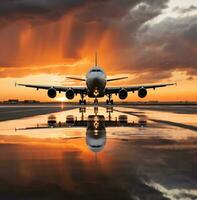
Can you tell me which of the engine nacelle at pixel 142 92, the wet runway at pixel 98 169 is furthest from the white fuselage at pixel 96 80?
the wet runway at pixel 98 169

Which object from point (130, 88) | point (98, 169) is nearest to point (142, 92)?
point (130, 88)

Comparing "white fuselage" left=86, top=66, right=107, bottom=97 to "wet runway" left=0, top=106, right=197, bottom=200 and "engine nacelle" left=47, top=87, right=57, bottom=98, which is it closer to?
"engine nacelle" left=47, top=87, right=57, bottom=98

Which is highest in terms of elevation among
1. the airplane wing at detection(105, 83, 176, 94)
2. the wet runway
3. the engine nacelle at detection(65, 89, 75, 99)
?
the airplane wing at detection(105, 83, 176, 94)

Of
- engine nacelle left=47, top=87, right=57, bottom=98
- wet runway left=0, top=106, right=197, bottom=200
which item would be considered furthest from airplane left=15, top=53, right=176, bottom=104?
wet runway left=0, top=106, right=197, bottom=200

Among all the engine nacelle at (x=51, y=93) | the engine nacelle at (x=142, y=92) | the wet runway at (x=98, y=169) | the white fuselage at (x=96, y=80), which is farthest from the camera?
the engine nacelle at (x=142, y=92)

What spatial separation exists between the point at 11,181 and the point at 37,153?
3533 millimetres

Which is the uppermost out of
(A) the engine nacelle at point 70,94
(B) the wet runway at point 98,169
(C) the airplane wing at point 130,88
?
(C) the airplane wing at point 130,88

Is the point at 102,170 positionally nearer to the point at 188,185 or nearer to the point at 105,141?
the point at 188,185

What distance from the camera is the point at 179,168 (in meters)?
8.24

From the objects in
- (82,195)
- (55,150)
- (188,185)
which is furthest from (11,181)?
(55,150)

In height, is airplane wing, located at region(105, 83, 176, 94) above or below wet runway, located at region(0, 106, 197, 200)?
above

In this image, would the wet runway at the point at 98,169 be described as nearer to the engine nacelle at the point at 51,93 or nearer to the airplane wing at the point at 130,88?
the engine nacelle at the point at 51,93

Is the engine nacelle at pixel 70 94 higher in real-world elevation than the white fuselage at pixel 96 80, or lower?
lower

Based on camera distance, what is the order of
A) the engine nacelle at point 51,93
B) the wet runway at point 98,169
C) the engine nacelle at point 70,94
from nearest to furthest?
1. the wet runway at point 98,169
2. the engine nacelle at point 51,93
3. the engine nacelle at point 70,94
